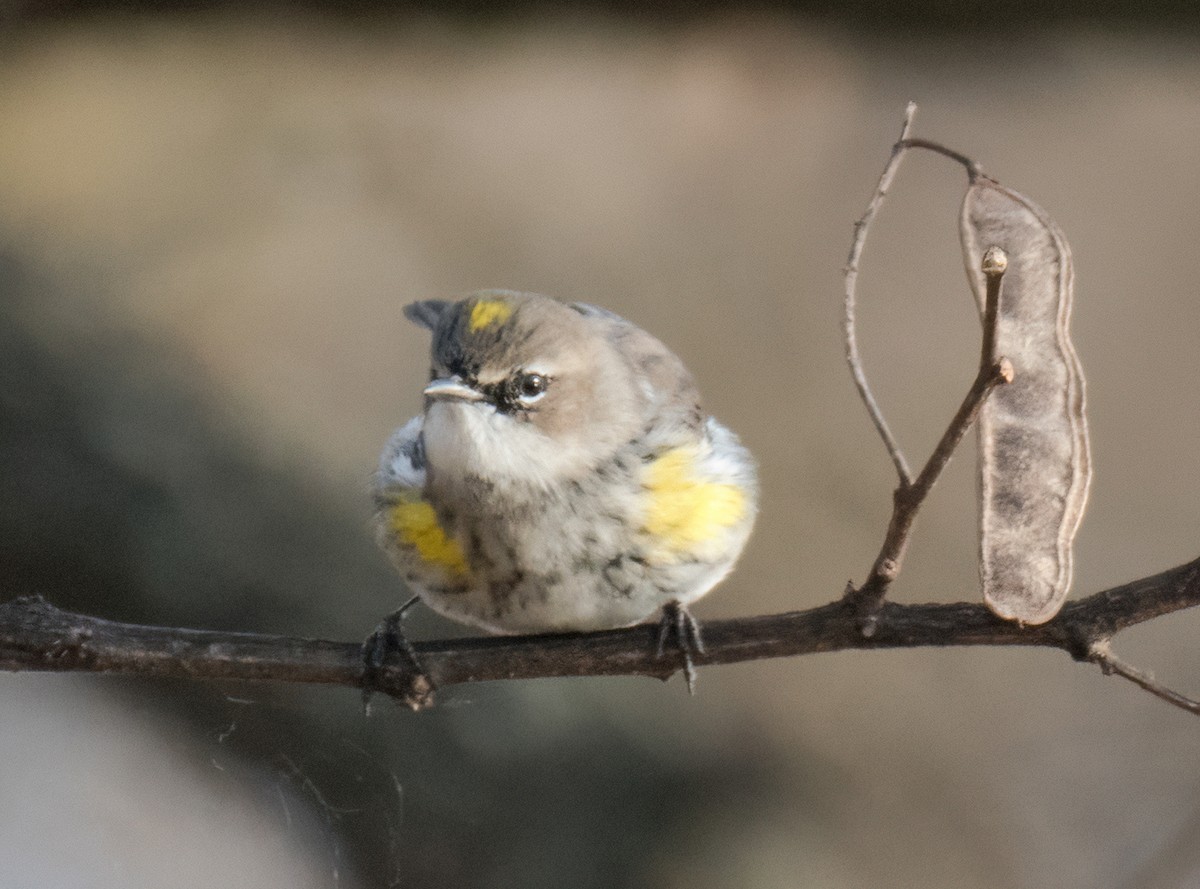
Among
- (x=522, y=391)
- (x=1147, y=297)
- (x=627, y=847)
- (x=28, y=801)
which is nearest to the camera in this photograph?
(x=522, y=391)

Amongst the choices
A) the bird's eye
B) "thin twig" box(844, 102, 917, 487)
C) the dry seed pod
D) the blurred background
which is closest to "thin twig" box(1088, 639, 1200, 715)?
the dry seed pod

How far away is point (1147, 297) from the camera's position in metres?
2.31

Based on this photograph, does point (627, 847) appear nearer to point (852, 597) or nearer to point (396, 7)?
point (852, 597)

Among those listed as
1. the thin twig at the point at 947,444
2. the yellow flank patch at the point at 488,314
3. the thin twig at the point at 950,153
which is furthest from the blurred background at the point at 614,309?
the thin twig at the point at 950,153

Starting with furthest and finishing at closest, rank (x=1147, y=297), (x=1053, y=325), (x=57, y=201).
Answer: (x=57, y=201)
(x=1147, y=297)
(x=1053, y=325)

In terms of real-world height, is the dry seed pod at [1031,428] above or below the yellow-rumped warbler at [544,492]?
above

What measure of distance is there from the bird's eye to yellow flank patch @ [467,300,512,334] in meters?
0.06

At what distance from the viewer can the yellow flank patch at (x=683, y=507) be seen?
1314mm

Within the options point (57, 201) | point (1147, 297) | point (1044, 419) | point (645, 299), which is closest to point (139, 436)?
point (57, 201)

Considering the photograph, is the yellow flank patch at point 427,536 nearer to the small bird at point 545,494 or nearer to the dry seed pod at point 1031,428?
the small bird at point 545,494

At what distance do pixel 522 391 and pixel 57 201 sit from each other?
1.66 meters

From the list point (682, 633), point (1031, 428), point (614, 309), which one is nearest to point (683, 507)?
point (682, 633)

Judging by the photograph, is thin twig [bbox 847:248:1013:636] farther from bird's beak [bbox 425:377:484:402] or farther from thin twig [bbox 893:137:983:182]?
bird's beak [bbox 425:377:484:402]

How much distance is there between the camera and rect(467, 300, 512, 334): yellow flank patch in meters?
1.23
